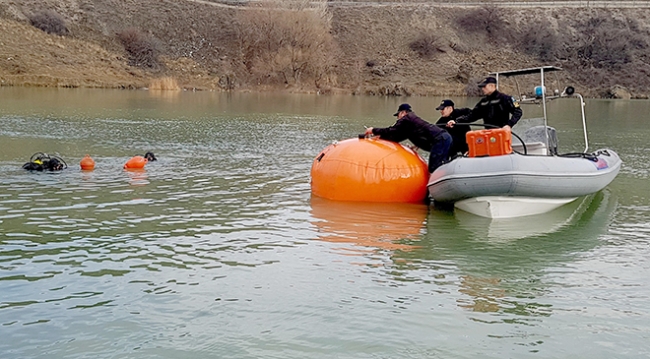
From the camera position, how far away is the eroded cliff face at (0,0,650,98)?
53.7 meters

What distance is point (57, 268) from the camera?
24.7 ft

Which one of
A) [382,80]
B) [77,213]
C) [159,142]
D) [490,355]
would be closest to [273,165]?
[159,142]

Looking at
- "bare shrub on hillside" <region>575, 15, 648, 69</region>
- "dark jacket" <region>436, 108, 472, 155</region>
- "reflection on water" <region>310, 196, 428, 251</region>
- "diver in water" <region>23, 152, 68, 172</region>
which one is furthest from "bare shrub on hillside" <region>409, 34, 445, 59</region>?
"reflection on water" <region>310, 196, 428, 251</region>

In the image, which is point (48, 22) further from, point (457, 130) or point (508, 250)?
point (508, 250)

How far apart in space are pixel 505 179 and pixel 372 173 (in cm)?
202

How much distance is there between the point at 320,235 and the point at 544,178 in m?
3.23

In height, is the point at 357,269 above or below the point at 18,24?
below

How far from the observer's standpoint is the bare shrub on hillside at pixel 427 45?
209 feet

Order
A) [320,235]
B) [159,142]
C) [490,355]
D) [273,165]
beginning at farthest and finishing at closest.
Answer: [159,142], [273,165], [320,235], [490,355]

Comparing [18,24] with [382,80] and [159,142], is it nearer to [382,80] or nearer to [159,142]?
[382,80]

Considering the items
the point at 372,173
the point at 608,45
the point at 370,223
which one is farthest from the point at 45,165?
the point at 608,45

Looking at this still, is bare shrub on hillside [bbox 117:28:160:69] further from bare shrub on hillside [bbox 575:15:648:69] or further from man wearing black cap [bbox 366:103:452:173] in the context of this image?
man wearing black cap [bbox 366:103:452:173]

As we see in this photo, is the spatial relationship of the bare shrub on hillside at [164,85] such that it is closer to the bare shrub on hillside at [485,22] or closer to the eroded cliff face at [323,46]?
the eroded cliff face at [323,46]

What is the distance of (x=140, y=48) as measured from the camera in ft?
189
